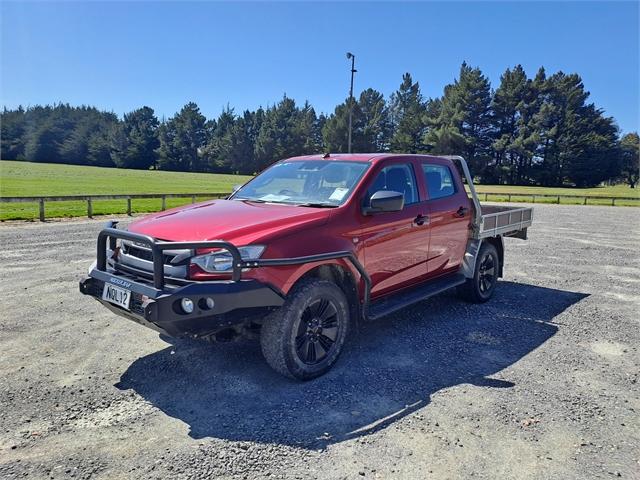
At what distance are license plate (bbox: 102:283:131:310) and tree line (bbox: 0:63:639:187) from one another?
66.8 m

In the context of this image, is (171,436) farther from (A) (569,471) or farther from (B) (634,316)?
(B) (634,316)

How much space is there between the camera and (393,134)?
79.1 metres

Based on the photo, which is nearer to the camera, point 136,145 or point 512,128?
point 512,128

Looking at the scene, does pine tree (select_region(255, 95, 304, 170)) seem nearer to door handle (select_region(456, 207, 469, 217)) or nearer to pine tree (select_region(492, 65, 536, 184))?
pine tree (select_region(492, 65, 536, 184))

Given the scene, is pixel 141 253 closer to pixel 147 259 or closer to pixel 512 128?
pixel 147 259

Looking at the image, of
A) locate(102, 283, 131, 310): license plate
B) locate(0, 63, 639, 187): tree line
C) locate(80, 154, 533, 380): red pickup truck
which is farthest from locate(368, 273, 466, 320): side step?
locate(0, 63, 639, 187): tree line

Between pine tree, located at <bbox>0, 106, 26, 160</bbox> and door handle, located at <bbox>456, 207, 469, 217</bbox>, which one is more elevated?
pine tree, located at <bbox>0, 106, 26, 160</bbox>

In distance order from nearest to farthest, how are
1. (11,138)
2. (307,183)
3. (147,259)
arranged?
1. (147,259)
2. (307,183)
3. (11,138)

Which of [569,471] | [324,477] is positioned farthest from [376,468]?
[569,471]

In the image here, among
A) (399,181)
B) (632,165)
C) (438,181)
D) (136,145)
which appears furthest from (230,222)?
(632,165)

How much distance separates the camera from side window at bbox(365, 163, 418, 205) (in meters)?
4.75

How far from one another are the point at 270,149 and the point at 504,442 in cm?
8279

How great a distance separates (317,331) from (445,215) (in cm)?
245

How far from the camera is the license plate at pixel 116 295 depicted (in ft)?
11.7
